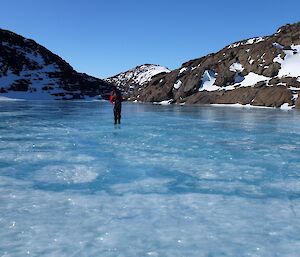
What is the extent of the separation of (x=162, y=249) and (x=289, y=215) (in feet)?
9.38

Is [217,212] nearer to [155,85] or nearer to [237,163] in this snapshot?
[237,163]

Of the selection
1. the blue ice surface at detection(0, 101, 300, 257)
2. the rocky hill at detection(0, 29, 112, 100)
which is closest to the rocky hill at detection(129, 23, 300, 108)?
the blue ice surface at detection(0, 101, 300, 257)

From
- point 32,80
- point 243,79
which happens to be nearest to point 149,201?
point 243,79

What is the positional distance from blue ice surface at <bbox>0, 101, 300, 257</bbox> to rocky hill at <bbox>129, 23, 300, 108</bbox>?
5287 centimetres

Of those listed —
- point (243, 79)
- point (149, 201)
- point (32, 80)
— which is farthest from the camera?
point (32, 80)

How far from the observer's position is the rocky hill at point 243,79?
2697 inches

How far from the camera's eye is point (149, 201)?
25.1ft

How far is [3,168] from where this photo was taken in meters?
10.8

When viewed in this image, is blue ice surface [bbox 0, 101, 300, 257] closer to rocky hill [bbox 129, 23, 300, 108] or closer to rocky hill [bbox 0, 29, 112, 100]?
rocky hill [bbox 129, 23, 300, 108]

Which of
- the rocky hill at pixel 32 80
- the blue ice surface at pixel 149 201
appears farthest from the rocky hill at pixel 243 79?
the rocky hill at pixel 32 80

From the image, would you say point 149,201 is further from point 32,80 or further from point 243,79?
point 32,80

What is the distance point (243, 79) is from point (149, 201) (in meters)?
82.2

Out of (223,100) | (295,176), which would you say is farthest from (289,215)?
(223,100)

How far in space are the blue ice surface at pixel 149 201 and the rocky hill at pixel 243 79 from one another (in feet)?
173
